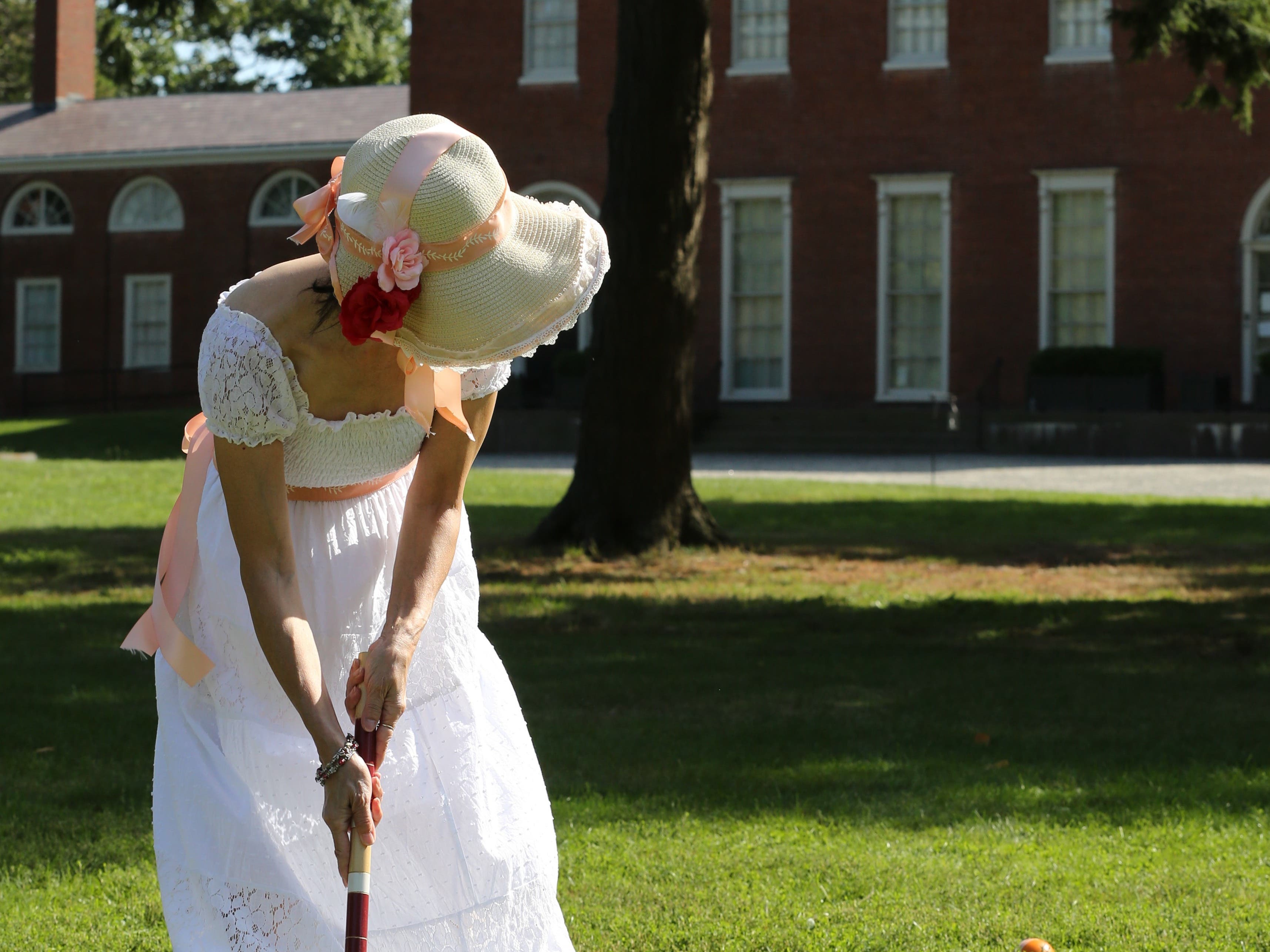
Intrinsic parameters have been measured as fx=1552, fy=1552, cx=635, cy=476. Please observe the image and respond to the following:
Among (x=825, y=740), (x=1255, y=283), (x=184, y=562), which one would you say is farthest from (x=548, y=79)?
(x=184, y=562)

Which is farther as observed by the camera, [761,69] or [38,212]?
[38,212]

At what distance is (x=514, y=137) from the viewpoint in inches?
1080

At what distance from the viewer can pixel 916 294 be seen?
25797 millimetres

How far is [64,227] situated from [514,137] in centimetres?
1153

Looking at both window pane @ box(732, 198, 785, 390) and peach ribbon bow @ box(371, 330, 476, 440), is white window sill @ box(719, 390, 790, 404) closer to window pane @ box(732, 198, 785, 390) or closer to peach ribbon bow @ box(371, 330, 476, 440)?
window pane @ box(732, 198, 785, 390)

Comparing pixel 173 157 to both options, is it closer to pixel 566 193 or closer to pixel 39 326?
pixel 39 326

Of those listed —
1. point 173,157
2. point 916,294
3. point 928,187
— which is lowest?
point 916,294

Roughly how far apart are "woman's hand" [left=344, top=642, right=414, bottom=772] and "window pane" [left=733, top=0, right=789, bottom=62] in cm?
2487

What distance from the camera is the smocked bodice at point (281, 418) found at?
2.65 metres

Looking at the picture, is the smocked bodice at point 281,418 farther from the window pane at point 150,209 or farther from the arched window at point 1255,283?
the window pane at point 150,209

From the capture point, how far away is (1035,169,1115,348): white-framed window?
24859 millimetres

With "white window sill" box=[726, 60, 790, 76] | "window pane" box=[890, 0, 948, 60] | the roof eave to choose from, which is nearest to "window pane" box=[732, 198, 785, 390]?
"white window sill" box=[726, 60, 790, 76]

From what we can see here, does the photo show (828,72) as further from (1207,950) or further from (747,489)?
(1207,950)

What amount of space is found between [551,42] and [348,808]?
26063 mm
